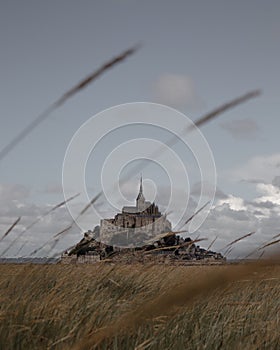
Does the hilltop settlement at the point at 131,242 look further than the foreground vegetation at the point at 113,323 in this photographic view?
Yes

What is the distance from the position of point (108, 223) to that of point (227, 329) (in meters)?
1.37

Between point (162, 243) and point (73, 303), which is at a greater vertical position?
point (162, 243)

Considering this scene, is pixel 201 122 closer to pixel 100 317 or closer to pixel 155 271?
pixel 100 317

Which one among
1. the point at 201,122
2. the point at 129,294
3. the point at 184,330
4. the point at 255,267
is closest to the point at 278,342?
the point at 184,330

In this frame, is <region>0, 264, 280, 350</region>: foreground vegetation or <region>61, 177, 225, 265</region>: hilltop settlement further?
<region>61, 177, 225, 265</region>: hilltop settlement

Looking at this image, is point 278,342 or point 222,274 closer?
point 222,274

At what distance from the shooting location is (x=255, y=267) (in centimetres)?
52

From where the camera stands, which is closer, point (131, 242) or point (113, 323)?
point (113, 323)

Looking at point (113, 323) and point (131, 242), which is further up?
point (131, 242)

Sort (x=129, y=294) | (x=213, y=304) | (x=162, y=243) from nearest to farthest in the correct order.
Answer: (x=213, y=304) < (x=162, y=243) < (x=129, y=294)

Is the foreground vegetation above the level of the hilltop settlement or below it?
below

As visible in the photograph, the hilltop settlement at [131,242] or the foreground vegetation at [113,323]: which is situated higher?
the hilltop settlement at [131,242]

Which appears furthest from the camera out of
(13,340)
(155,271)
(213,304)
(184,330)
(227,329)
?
(155,271)

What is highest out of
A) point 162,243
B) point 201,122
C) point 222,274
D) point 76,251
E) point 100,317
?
point 162,243
